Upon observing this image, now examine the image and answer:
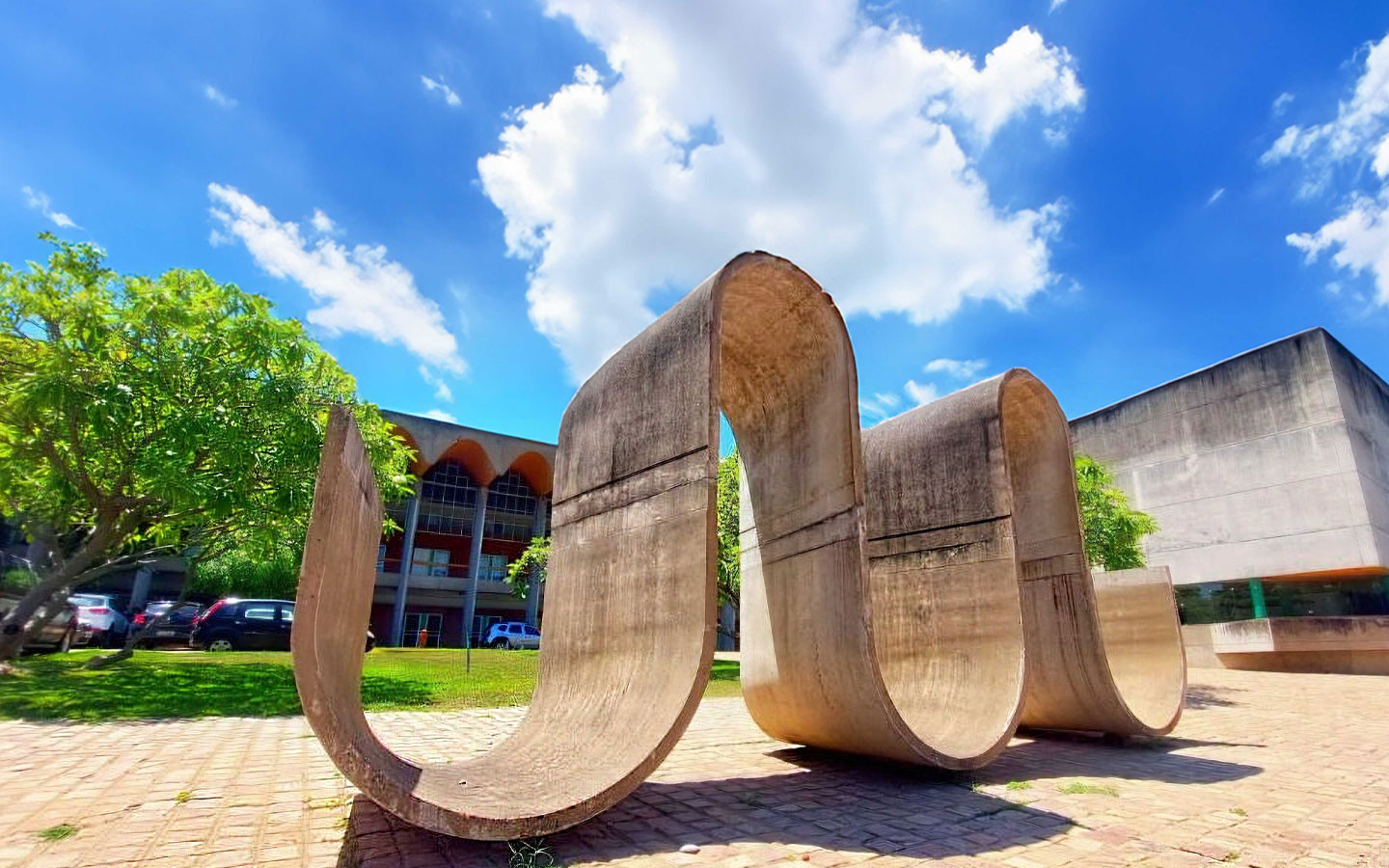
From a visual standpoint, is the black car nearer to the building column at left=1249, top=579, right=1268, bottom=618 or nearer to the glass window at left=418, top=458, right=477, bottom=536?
the glass window at left=418, top=458, right=477, bottom=536

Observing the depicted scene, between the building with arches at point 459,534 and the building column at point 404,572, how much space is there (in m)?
0.05

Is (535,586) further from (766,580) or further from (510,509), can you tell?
(766,580)

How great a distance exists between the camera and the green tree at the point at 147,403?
10.3 m

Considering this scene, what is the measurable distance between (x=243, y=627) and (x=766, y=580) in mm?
20021

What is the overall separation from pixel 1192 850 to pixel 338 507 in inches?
187

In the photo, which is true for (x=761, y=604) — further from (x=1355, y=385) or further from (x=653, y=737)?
(x=1355, y=385)

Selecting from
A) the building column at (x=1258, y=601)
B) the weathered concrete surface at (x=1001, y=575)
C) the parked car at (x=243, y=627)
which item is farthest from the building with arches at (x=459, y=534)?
the weathered concrete surface at (x=1001, y=575)

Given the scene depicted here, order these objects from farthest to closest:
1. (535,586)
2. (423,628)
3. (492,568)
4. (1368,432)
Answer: (492,568) → (535,586) → (423,628) → (1368,432)

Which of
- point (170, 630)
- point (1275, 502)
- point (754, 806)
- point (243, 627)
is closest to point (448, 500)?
point (170, 630)

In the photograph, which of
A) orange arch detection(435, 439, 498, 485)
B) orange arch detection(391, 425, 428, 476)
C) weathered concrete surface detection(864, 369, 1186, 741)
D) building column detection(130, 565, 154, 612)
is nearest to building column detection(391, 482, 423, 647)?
orange arch detection(391, 425, 428, 476)

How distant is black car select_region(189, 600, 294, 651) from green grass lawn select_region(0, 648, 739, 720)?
2.45 metres

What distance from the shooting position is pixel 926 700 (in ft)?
22.3

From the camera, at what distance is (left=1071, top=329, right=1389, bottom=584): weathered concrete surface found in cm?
2284

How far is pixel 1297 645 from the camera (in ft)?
67.6
